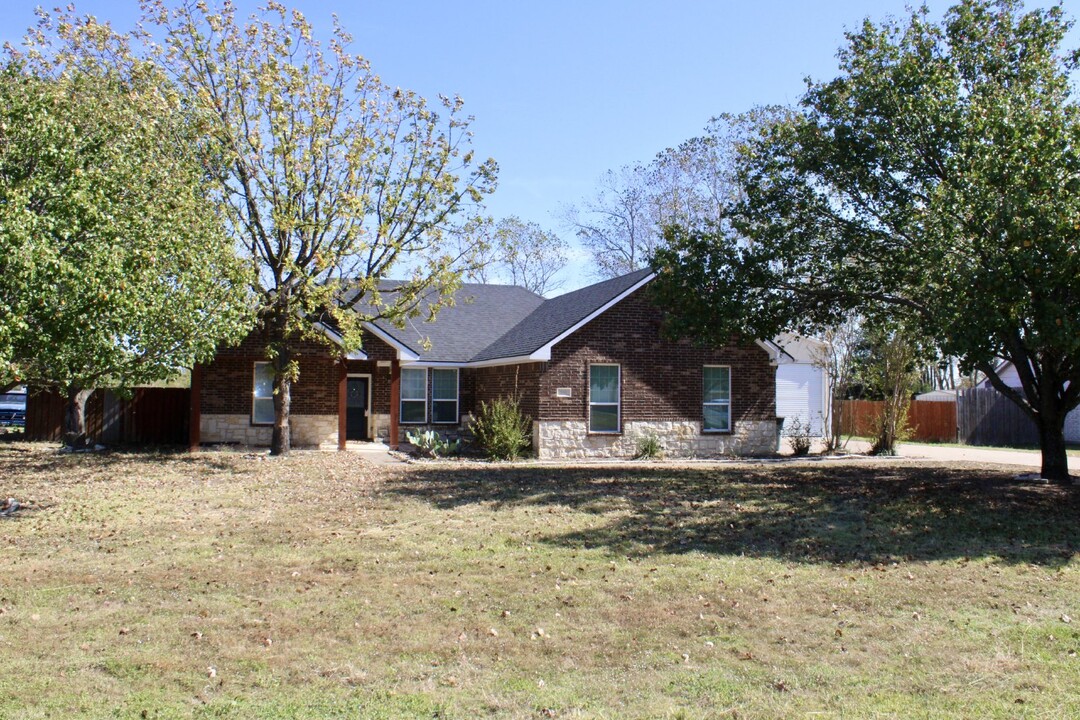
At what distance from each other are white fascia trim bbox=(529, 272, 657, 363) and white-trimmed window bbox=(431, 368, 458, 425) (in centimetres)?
519

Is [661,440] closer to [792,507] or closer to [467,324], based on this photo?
[467,324]

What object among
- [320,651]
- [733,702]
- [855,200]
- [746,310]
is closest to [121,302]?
[320,651]

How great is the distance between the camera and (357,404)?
24.8 m

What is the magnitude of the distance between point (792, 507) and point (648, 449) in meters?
8.61

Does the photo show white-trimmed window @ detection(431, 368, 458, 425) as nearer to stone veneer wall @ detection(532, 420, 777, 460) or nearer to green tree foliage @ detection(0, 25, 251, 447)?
stone veneer wall @ detection(532, 420, 777, 460)

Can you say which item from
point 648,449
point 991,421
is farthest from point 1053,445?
point 991,421

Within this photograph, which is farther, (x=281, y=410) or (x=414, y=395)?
(x=414, y=395)

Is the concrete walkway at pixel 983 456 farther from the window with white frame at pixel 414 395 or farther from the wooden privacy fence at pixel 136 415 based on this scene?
the wooden privacy fence at pixel 136 415

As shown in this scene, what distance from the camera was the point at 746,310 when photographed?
1702cm

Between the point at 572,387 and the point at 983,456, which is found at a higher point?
the point at 572,387

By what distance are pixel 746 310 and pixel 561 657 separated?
11.7 metres

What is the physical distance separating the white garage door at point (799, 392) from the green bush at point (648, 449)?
46.8ft

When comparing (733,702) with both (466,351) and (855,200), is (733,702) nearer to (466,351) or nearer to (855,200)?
(855,200)

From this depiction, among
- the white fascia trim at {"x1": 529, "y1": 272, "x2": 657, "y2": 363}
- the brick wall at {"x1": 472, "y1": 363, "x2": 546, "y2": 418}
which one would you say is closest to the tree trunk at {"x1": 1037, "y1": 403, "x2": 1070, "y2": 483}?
the white fascia trim at {"x1": 529, "y1": 272, "x2": 657, "y2": 363}
